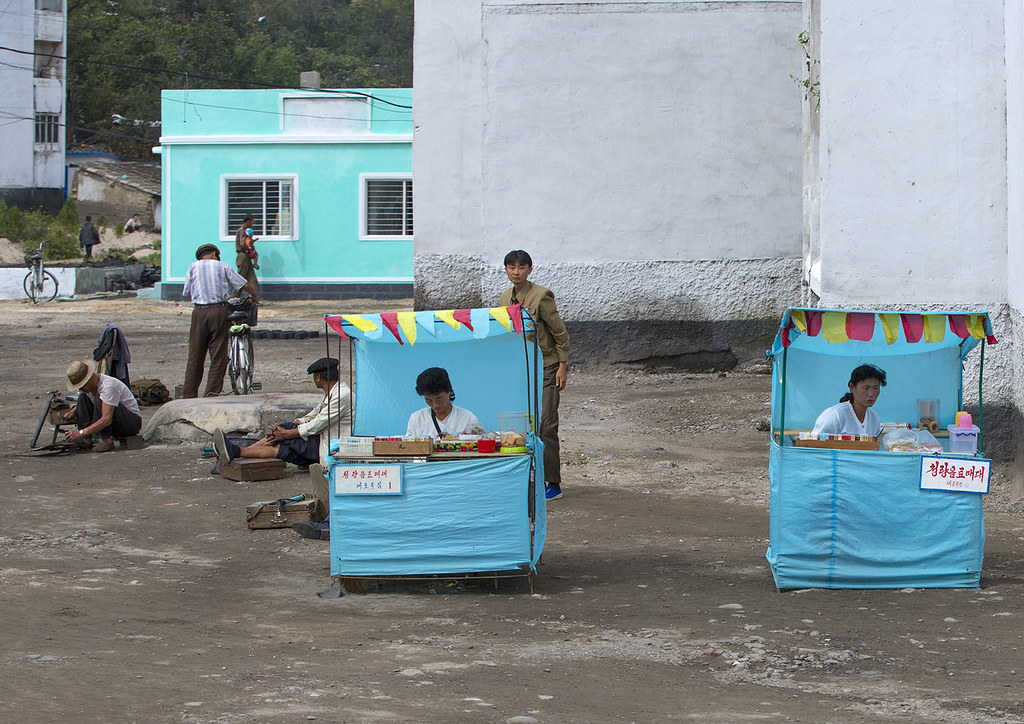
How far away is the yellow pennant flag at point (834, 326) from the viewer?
6.10 meters

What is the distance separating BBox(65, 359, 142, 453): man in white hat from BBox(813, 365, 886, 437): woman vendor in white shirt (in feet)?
21.7

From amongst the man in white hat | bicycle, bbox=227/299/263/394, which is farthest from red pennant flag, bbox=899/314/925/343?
bicycle, bbox=227/299/263/394

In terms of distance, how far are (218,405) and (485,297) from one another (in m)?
4.26

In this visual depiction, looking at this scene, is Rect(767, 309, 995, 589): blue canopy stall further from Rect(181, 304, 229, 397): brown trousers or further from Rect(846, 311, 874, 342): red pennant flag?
Rect(181, 304, 229, 397): brown trousers

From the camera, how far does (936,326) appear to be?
20.3 feet

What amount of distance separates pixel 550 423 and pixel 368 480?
99.7 inches

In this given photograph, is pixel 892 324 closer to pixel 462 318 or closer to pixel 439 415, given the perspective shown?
pixel 462 318

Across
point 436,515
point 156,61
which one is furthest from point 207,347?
point 156,61

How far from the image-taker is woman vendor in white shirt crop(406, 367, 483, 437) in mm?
6730

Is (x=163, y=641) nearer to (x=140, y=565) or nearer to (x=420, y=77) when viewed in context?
(x=140, y=565)

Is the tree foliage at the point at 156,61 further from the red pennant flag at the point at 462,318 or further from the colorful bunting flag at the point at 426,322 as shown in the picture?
the red pennant flag at the point at 462,318

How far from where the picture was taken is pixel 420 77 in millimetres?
15664

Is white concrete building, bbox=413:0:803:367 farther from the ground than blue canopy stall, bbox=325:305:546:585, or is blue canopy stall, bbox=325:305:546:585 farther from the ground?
white concrete building, bbox=413:0:803:367

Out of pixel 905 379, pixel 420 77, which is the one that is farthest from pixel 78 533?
pixel 420 77
